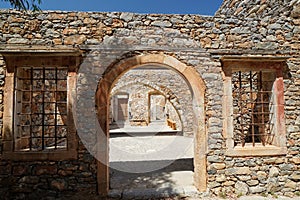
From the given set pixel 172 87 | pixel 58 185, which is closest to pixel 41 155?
pixel 58 185

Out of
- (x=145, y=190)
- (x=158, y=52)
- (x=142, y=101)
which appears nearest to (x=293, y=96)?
(x=158, y=52)

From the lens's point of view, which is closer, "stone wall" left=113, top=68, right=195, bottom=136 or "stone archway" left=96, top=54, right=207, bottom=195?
"stone archway" left=96, top=54, right=207, bottom=195

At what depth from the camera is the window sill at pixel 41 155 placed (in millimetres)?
3557

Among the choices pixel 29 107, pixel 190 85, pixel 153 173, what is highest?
pixel 190 85

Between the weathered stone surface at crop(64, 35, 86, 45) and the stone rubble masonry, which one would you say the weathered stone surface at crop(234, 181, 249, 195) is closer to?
the stone rubble masonry

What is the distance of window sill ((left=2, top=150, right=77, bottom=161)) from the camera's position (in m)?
3.56

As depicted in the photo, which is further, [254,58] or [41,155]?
[254,58]

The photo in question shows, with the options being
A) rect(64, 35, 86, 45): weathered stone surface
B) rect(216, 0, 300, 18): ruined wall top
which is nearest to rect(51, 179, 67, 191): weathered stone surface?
rect(64, 35, 86, 45): weathered stone surface

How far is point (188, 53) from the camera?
389cm

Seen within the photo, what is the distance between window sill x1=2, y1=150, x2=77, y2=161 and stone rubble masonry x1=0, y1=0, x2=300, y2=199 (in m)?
0.08

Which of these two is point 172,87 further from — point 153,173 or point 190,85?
point 190,85

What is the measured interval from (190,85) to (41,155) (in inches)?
118

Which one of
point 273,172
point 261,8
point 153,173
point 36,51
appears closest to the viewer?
point 36,51

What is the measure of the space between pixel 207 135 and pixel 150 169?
2063 mm
